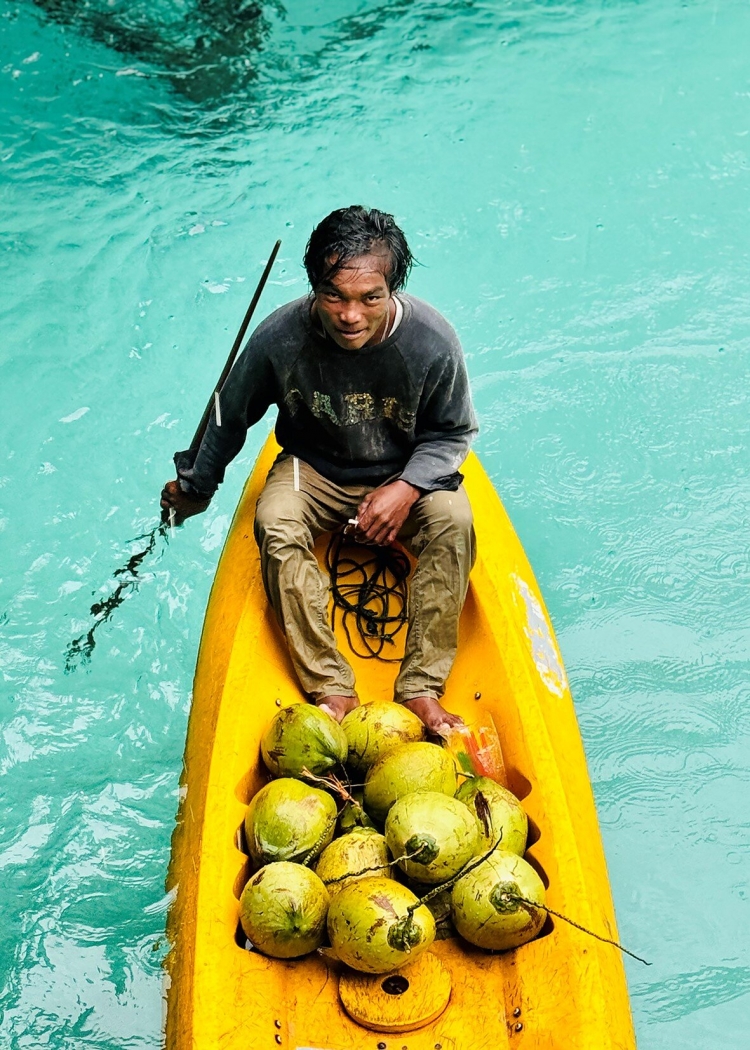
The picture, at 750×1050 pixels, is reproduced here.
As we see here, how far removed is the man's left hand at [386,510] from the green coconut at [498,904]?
1.08 metres

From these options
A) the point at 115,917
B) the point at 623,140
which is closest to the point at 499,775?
the point at 115,917

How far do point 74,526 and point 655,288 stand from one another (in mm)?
3218

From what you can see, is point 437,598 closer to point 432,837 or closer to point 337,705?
point 337,705

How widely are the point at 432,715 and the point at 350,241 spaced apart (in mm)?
1296

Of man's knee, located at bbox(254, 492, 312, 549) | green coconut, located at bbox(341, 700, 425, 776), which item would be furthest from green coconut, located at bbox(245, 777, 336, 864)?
man's knee, located at bbox(254, 492, 312, 549)

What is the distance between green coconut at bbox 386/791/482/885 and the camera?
7.89 feet

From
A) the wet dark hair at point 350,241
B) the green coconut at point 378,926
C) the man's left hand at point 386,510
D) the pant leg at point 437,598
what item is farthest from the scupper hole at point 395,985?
the wet dark hair at point 350,241

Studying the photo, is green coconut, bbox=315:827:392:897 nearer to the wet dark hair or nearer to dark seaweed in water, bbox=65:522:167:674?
the wet dark hair

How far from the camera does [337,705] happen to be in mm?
3150

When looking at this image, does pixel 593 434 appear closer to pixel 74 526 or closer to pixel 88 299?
pixel 74 526

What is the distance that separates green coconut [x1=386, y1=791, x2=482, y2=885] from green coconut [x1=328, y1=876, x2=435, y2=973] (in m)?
0.07

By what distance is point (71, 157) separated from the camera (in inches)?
269

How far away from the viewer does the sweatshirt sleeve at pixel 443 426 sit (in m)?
3.23

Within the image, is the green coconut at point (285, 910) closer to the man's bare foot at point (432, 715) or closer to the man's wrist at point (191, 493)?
the man's bare foot at point (432, 715)
